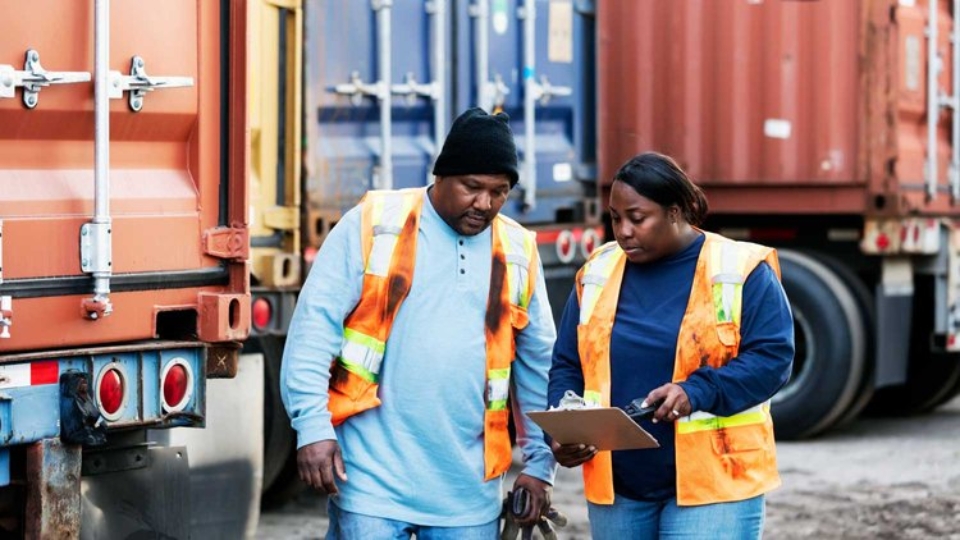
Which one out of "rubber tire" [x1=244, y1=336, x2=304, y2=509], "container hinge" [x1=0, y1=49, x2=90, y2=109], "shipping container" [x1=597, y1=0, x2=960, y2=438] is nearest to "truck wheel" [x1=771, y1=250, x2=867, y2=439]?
"shipping container" [x1=597, y1=0, x2=960, y2=438]

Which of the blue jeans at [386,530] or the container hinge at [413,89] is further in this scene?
the container hinge at [413,89]

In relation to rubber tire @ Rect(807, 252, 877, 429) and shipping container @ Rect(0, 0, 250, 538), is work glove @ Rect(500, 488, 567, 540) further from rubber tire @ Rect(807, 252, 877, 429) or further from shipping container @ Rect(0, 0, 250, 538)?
rubber tire @ Rect(807, 252, 877, 429)

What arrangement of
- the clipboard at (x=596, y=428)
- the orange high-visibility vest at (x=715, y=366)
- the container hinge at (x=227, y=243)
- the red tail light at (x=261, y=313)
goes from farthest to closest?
the red tail light at (x=261, y=313), the container hinge at (x=227, y=243), the orange high-visibility vest at (x=715, y=366), the clipboard at (x=596, y=428)

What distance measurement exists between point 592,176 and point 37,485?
17.7 feet

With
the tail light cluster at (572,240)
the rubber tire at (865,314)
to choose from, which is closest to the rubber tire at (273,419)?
the tail light cluster at (572,240)

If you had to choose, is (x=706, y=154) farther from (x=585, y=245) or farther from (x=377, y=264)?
(x=377, y=264)

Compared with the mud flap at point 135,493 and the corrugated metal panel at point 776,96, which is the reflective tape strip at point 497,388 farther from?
the corrugated metal panel at point 776,96

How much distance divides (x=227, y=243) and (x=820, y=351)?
6.22 meters

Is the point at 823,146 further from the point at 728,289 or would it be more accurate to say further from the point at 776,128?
the point at 728,289

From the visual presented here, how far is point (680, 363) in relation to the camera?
4.31 m

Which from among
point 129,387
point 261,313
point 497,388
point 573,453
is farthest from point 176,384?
point 261,313

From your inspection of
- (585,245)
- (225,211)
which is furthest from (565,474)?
(225,211)

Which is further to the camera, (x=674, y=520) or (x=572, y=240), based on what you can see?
(x=572, y=240)

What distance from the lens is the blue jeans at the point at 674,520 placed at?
4277 mm
